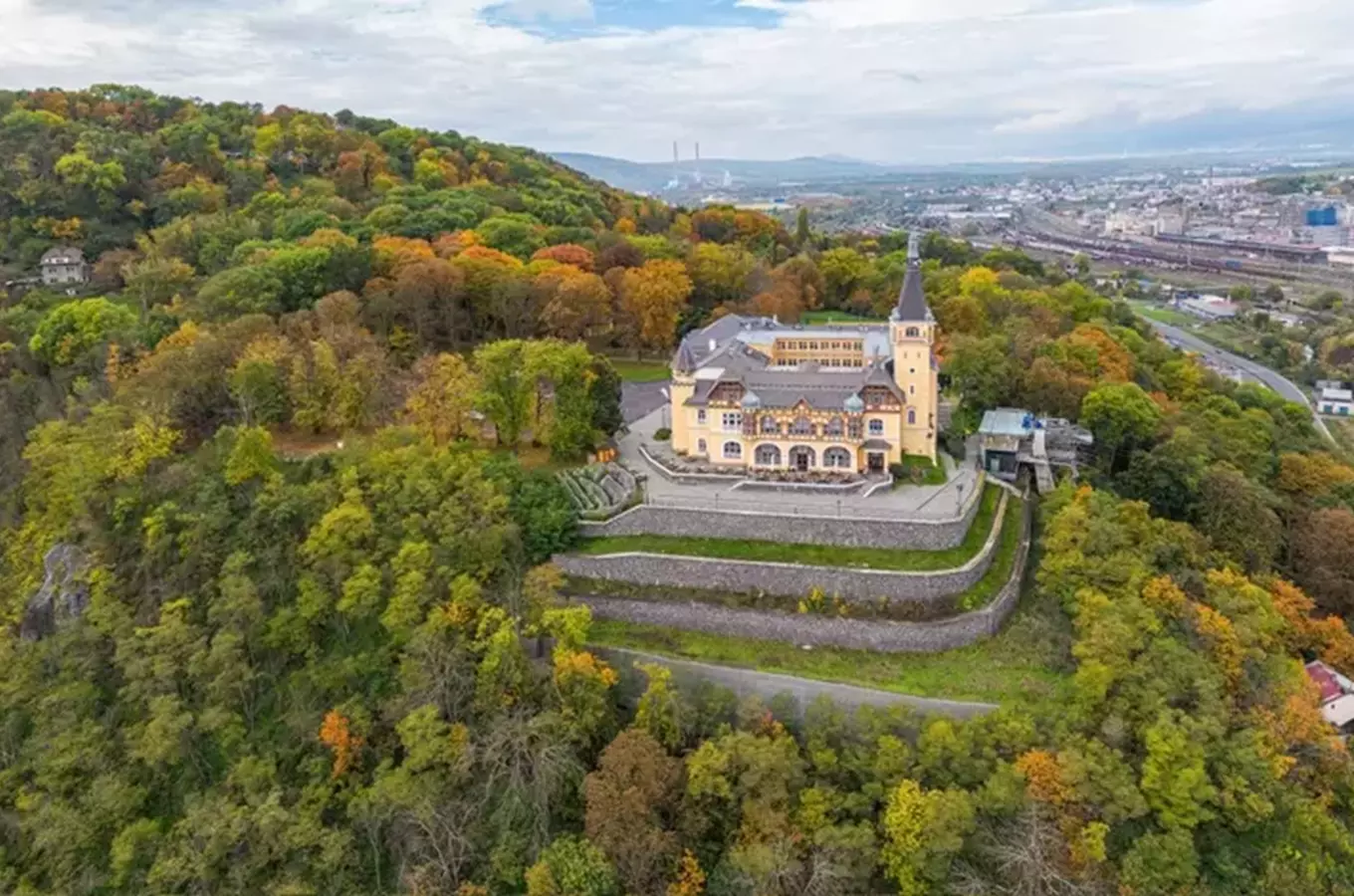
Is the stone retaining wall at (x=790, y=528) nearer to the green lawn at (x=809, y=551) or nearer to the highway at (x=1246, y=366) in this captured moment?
the green lawn at (x=809, y=551)

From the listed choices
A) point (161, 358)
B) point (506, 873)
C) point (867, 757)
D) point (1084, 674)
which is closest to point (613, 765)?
point (506, 873)

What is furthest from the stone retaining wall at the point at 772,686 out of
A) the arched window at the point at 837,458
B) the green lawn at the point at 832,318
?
the green lawn at the point at 832,318

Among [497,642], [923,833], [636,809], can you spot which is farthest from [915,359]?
[636,809]

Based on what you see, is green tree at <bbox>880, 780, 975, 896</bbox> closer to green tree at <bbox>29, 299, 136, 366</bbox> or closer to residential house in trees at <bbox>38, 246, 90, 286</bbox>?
green tree at <bbox>29, 299, 136, 366</bbox>

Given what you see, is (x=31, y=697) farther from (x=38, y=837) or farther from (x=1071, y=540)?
(x=1071, y=540)

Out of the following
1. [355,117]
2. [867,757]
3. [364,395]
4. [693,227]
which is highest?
[355,117]

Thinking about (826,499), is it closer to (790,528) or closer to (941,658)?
(790,528)
